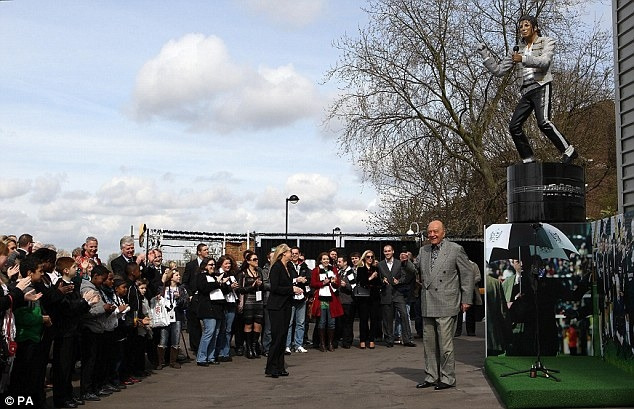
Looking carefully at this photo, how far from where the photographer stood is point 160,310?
44.3ft

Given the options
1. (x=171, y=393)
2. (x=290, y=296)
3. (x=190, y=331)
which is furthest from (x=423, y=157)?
(x=171, y=393)

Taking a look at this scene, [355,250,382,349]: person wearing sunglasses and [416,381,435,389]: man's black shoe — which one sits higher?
[355,250,382,349]: person wearing sunglasses

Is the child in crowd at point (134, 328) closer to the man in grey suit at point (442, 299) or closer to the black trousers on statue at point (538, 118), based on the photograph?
the man in grey suit at point (442, 299)

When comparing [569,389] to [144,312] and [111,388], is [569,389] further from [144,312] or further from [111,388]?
[144,312]

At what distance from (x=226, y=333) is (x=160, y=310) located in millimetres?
2011

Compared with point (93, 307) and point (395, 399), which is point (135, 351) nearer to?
point (93, 307)

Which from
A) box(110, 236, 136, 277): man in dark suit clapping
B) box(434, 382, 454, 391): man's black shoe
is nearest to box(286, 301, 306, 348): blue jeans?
box(110, 236, 136, 277): man in dark suit clapping

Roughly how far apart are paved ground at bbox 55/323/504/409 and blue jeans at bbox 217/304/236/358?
0.29 m

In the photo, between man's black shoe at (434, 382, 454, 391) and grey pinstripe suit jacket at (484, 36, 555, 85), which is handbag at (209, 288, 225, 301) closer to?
man's black shoe at (434, 382, 454, 391)

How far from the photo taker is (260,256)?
2406 cm

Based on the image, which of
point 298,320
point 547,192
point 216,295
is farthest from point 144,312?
point 547,192

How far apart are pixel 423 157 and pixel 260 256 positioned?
26.3 feet

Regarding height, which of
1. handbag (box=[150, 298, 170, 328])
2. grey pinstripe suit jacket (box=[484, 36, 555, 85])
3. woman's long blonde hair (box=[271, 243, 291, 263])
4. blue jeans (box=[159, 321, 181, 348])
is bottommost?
blue jeans (box=[159, 321, 181, 348])

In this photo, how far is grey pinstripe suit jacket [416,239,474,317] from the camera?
36.3 ft
